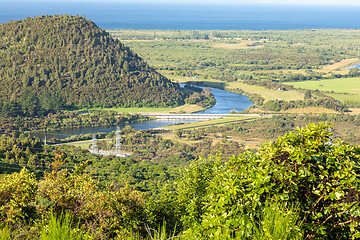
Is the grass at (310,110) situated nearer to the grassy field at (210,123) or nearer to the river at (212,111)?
the river at (212,111)

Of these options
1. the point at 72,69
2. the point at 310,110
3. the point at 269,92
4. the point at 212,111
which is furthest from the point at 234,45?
the point at 310,110

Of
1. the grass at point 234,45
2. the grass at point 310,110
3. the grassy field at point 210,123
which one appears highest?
the grass at point 234,45

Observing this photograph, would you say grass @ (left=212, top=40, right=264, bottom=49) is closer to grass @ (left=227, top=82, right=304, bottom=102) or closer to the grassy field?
grass @ (left=227, top=82, right=304, bottom=102)

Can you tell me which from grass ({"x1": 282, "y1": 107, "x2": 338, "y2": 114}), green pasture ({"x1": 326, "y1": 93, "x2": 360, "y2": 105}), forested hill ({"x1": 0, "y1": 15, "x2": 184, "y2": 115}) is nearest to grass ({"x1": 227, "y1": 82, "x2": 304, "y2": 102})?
green pasture ({"x1": 326, "y1": 93, "x2": 360, "y2": 105})

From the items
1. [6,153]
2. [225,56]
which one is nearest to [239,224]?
[6,153]

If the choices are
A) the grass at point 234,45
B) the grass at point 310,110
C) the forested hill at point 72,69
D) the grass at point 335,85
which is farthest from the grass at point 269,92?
the grass at point 234,45

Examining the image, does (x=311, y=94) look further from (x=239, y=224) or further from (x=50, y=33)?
(x=239, y=224)

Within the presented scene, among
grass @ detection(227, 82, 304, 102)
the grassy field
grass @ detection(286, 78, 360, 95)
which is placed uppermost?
grass @ detection(286, 78, 360, 95)
